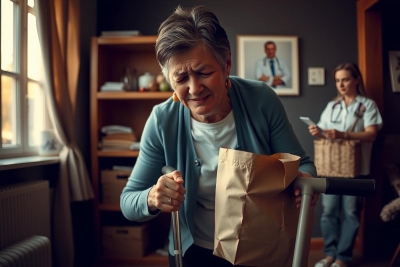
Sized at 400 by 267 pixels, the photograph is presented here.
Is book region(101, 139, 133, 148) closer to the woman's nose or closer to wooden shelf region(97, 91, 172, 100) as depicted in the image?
wooden shelf region(97, 91, 172, 100)

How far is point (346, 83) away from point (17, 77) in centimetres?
246

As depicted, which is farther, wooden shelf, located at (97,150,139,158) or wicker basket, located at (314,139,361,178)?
wooden shelf, located at (97,150,139,158)

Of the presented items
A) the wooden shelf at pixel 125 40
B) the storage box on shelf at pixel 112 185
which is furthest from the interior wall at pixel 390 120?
the storage box on shelf at pixel 112 185

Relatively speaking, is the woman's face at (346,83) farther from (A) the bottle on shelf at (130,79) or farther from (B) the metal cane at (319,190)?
(B) the metal cane at (319,190)

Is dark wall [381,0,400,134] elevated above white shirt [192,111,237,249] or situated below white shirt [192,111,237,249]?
above

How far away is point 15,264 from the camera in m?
1.67

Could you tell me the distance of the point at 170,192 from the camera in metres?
0.98

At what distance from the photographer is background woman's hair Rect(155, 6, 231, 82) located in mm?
1046

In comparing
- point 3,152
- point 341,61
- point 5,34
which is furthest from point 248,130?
point 341,61

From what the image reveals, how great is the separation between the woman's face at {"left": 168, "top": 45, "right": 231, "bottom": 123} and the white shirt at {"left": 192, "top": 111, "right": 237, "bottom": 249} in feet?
0.32

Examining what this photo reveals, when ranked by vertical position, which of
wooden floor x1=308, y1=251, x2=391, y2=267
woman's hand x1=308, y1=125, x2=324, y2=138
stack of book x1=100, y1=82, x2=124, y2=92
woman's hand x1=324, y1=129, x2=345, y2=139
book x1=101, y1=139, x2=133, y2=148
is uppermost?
stack of book x1=100, y1=82, x2=124, y2=92

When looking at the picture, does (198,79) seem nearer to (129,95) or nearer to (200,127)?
(200,127)

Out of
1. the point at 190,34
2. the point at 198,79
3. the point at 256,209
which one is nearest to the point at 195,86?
the point at 198,79

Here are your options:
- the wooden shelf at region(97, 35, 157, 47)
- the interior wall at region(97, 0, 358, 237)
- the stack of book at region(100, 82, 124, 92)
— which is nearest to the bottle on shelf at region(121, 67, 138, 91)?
the stack of book at region(100, 82, 124, 92)
